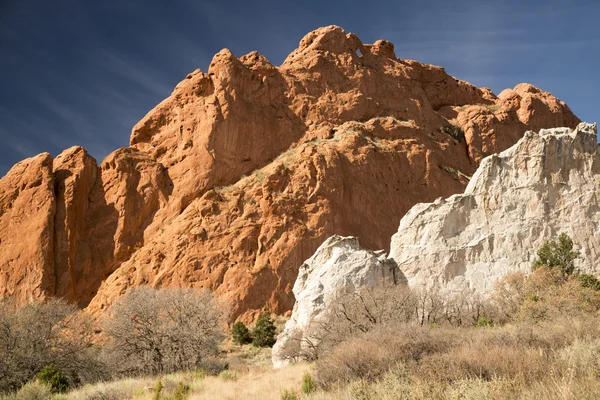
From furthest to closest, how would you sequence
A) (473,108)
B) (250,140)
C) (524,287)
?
1. (473,108)
2. (250,140)
3. (524,287)

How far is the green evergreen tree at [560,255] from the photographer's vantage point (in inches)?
965

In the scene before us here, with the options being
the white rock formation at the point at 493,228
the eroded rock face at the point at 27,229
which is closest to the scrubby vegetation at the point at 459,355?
the white rock formation at the point at 493,228

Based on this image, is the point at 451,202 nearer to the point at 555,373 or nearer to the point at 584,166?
the point at 584,166

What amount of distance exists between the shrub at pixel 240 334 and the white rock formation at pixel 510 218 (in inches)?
490

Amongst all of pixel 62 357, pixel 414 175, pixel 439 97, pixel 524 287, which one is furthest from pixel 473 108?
pixel 62 357

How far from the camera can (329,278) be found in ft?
81.9

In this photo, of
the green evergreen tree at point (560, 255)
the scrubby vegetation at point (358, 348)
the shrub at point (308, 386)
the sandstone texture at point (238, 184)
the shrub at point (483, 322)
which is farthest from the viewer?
the sandstone texture at point (238, 184)

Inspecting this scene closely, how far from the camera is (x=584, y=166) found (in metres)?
28.0

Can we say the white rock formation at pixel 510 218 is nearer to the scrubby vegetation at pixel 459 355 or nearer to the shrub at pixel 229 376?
the scrubby vegetation at pixel 459 355

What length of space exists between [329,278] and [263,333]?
9.78 metres

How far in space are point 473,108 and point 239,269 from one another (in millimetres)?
41687

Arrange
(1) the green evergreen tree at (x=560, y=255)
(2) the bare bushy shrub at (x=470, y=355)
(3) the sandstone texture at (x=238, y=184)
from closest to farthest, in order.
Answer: (2) the bare bushy shrub at (x=470, y=355)
(1) the green evergreen tree at (x=560, y=255)
(3) the sandstone texture at (x=238, y=184)

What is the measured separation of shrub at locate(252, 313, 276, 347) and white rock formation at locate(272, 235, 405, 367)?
680 cm

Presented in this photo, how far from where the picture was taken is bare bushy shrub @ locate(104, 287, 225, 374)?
22031 millimetres
